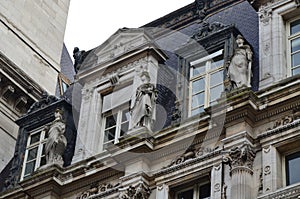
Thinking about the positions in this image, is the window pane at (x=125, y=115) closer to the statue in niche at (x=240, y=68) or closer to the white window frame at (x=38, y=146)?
the white window frame at (x=38, y=146)

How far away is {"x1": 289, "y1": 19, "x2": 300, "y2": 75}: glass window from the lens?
79.4 ft

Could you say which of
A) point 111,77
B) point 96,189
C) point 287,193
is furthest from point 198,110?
point 287,193

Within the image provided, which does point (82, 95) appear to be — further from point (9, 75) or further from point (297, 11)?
point (297, 11)

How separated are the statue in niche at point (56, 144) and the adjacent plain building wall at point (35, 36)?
5.97 metres

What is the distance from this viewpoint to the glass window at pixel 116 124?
87.4ft

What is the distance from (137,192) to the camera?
23.9 meters

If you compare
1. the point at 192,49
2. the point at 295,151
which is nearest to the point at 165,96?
the point at 192,49

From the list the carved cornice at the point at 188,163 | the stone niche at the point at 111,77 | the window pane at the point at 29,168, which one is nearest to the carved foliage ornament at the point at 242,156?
the carved cornice at the point at 188,163

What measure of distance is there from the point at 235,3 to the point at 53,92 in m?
8.96

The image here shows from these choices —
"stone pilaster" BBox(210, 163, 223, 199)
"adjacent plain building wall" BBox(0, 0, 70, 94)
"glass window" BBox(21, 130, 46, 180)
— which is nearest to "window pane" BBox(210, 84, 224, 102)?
"stone pilaster" BBox(210, 163, 223, 199)

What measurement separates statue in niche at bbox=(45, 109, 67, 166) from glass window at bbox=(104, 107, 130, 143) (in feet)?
4.23

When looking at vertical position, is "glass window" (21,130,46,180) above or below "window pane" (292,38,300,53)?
below

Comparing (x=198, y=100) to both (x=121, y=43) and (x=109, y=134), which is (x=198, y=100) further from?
(x=121, y=43)

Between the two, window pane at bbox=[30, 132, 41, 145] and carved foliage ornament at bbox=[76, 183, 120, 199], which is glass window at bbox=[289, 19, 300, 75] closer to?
carved foliage ornament at bbox=[76, 183, 120, 199]
